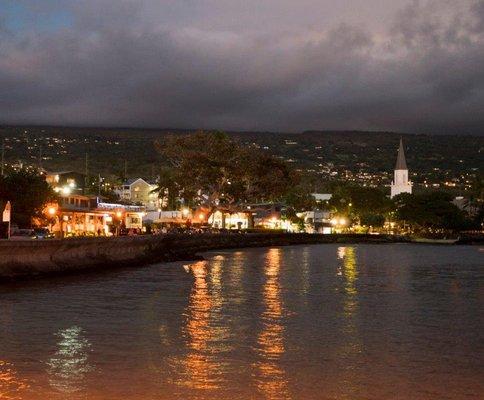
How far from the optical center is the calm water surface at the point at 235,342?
1705cm

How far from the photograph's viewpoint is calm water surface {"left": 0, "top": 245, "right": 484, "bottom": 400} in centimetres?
1705

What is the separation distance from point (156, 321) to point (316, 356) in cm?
822

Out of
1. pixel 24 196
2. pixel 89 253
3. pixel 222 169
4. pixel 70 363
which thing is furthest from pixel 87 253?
pixel 222 169

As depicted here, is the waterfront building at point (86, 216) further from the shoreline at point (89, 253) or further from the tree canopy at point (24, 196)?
the shoreline at point (89, 253)

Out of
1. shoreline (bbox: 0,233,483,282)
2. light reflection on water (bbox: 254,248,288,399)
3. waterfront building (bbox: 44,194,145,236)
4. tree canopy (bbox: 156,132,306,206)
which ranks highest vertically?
tree canopy (bbox: 156,132,306,206)

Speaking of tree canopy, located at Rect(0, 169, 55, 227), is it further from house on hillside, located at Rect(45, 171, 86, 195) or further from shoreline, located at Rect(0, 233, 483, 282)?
house on hillside, located at Rect(45, 171, 86, 195)

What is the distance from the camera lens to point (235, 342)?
2302 cm

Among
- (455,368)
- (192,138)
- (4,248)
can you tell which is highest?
(192,138)

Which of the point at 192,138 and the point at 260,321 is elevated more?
the point at 192,138

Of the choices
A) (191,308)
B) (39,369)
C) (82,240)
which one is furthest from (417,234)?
(39,369)

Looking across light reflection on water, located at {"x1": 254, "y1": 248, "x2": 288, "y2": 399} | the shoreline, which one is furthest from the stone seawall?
light reflection on water, located at {"x1": 254, "y1": 248, "x2": 288, "y2": 399}

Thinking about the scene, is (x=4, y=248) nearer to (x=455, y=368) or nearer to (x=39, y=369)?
(x=39, y=369)

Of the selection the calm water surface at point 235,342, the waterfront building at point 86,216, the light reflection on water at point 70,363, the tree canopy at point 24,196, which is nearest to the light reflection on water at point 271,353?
the calm water surface at point 235,342

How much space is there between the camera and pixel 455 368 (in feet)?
64.8
